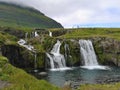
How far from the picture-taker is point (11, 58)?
87.8 metres

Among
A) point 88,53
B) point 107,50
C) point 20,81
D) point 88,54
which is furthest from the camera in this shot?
point 88,53

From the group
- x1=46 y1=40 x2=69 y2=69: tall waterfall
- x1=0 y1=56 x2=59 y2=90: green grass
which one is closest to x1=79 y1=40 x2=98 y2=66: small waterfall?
x1=46 y1=40 x2=69 y2=69: tall waterfall

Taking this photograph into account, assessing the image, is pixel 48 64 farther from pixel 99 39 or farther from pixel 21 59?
pixel 99 39

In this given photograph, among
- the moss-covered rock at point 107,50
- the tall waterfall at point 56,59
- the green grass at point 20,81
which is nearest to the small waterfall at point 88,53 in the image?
the moss-covered rock at point 107,50

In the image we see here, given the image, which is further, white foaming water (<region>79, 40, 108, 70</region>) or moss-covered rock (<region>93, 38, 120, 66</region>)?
white foaming water (<region>79, 40, 108, 70</region>)

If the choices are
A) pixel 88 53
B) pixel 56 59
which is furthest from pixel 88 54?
pixel 56 59

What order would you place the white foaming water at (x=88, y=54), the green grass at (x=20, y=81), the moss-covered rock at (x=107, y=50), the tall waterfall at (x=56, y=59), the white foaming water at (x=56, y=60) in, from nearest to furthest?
the green grass at (x=20, y=81) → the white foaming water at (x=56, y=60) → the tall waterfall at (x=56, y=59) → the moss-covered rock at (x=107, y=50) → the white foaming water at (x=88, y=54)

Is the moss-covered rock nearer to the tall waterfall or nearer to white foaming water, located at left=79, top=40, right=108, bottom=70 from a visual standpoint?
white foaming water, located at left=79, top=40, right=108, bottom=70

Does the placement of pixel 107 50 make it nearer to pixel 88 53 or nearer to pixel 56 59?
pixel 88 53

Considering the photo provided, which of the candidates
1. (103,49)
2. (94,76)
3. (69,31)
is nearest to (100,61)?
(103,49)

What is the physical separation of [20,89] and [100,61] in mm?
82295

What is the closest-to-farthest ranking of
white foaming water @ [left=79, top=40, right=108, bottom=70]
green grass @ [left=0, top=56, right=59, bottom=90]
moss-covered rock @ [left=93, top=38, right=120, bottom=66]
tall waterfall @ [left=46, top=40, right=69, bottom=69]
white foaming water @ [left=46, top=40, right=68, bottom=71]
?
green grass @ [left=0, top=56, right=59, bottom=90], white foaming water @ [left=46, top=40, right=68, bottom=71], tall waterfall @ [left=46, top=40, right=69, bottom=69], moss-covered rock @ [left=93, top=38, right=120, bottom=66], white foaming water @ [left=79, top=40, right=108, bottom=70]

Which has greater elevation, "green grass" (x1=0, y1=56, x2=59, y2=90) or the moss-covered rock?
"green grass" (x1=0, y1=56, x2=59, y2=90)

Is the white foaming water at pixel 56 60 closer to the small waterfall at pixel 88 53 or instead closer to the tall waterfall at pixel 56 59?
the tall waterfall at pixel 56 59
